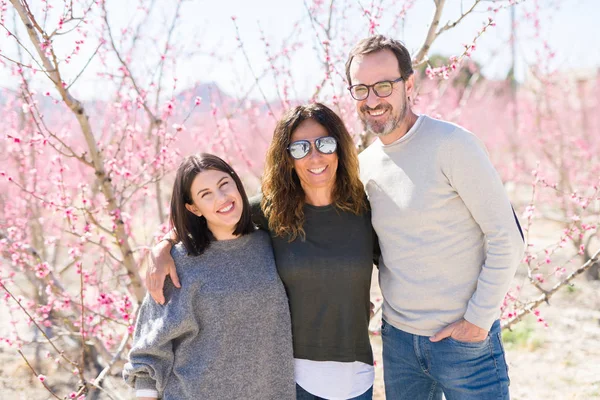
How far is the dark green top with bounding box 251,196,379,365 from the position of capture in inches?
82.1

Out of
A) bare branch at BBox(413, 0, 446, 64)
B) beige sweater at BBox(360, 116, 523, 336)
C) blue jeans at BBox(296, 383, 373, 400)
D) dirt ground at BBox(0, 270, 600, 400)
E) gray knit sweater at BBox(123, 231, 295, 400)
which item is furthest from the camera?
dirt ground at BBox(0, 270, 600, 400)

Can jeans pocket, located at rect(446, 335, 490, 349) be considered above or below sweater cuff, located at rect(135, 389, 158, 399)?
above

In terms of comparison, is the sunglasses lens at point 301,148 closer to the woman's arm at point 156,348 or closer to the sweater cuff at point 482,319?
the woman's arm at point 156,348

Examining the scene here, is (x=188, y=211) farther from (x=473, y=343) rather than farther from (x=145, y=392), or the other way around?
(x=473, y=343)

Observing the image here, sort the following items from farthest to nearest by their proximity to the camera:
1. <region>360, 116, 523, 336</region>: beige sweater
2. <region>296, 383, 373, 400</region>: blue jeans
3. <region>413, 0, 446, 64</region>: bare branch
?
<region>413, 0, 446, 64</region>: bare branch, <region>296, 383, 373, 400</region>: blue jeans, <region>360, 116, 523, 336</region>: beige sweater

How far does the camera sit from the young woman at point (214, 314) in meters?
2.00

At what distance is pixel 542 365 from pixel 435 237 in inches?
132

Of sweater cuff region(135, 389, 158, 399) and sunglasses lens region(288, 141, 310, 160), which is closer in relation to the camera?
sweater cuff region(135, 389, 158, 399)

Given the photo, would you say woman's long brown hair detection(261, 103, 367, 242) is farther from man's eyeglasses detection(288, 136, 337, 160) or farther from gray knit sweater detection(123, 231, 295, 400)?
gray knit sweater detection(123, 231, 295, 400)

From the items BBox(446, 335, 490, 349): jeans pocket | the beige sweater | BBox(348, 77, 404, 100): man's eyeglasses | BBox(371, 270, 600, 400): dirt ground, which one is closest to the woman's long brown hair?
the beige sweater

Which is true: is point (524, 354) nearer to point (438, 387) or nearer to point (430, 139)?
point (438, 387)

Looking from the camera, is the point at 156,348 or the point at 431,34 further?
the point at 431,34

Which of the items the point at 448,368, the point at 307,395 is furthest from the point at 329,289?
the point at 448,368

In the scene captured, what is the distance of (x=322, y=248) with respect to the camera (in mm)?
2127
